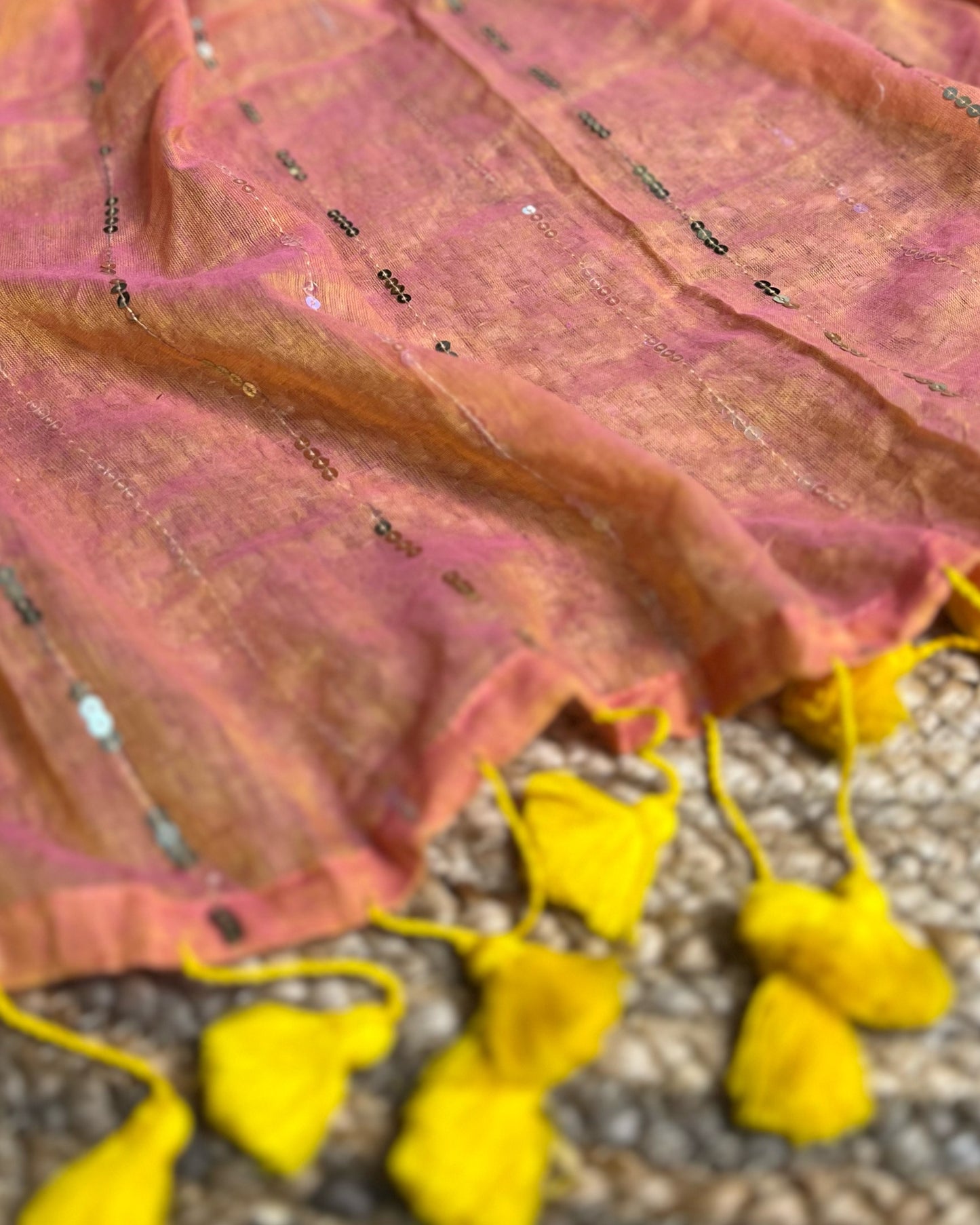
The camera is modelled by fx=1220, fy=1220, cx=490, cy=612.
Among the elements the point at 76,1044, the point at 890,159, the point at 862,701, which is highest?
the point at 890,159

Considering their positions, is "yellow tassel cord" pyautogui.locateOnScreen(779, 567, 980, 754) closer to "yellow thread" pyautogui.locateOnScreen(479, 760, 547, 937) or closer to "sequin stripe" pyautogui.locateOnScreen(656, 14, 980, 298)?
"yellow thread" pyautogui.locateOnScreen(479, 760, 547, 937)

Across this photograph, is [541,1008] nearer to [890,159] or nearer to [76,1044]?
[76,1044]

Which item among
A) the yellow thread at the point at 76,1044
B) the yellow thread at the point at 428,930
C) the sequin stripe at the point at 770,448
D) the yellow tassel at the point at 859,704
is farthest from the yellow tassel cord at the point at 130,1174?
the sequin stripe at the point at 770,448

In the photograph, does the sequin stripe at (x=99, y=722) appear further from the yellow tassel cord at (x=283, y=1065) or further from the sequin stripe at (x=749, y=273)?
the sequin stripe at (x=749, y=273)

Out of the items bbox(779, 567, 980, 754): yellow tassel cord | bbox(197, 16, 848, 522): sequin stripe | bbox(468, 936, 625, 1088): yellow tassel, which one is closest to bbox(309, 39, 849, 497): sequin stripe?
bbox(197, 16, 848, 522): sequin stripe

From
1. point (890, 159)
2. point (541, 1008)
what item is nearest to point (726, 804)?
point (541, 1008)
